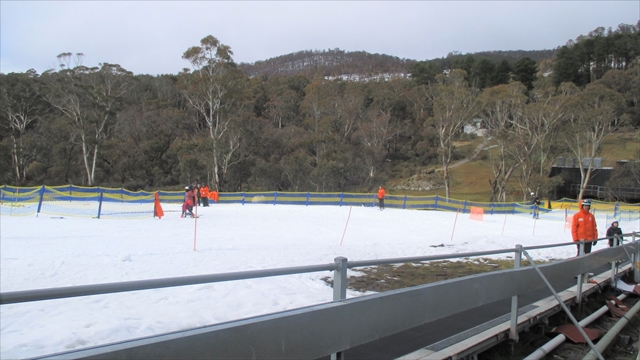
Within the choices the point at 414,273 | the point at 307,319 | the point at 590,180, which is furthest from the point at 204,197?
the point at 590,180

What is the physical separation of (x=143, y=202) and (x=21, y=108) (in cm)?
3777

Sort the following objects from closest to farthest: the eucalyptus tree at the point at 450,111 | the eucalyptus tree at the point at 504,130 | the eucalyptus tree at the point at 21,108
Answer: the eucalyptus tree at the point at 504,130
the eucalyptus tree at the point at 450,111
the eucalyptus tree at the point at 21,108

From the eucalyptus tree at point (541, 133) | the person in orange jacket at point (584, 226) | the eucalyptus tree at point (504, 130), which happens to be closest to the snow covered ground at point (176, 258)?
the person in orange jacket at point (584, 226)

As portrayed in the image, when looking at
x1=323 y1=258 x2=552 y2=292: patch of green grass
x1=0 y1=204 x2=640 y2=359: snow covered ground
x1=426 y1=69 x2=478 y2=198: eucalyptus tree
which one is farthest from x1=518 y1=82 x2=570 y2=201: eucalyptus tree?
x1=323 y1=258 x2=552 y2=292: patch of green grass

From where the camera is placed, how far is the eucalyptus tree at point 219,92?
48156 mm

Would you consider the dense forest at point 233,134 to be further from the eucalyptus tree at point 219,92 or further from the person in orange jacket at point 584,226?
the person in orange jacket at point 584,226

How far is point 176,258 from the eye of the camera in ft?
34.7

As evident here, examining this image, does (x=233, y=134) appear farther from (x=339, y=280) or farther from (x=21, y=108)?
(x=339, y=280)

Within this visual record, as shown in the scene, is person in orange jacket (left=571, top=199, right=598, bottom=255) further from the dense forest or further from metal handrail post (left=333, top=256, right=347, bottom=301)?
the dense forest

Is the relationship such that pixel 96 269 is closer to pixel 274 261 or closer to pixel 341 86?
pixel 274 261

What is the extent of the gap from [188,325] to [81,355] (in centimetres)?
412

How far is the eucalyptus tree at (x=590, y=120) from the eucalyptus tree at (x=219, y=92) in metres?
33.8

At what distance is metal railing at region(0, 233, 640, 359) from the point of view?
2.14 meters

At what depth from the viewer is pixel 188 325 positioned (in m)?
5.87
